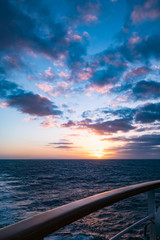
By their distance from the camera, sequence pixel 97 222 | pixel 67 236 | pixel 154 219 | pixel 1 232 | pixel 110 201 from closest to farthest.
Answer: pixel 1 232 → pixel 110 201 → pixel 154 219 → pixel 67 236 → pixel 97 222

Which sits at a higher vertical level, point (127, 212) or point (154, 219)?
point (154, 219)

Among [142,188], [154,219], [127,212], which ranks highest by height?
[142,188]

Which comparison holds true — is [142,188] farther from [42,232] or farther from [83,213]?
[42,232]

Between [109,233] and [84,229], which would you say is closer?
[109,233]

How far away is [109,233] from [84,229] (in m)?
1.50

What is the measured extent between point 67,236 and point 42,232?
969cm

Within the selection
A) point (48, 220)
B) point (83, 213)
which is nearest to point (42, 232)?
point (48, 220)

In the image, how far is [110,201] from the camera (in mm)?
987

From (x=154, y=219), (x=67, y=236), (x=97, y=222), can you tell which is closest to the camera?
(x=154, y=219)

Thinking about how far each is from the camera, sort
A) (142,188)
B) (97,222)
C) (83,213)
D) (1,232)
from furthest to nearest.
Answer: (97,222) < (142,188) < (83,213) < (1,232)

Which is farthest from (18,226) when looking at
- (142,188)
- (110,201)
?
(142,188)

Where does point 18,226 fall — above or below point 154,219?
above

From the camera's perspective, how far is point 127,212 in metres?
12.7

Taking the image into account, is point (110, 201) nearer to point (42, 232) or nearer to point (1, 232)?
point (42, 232)
